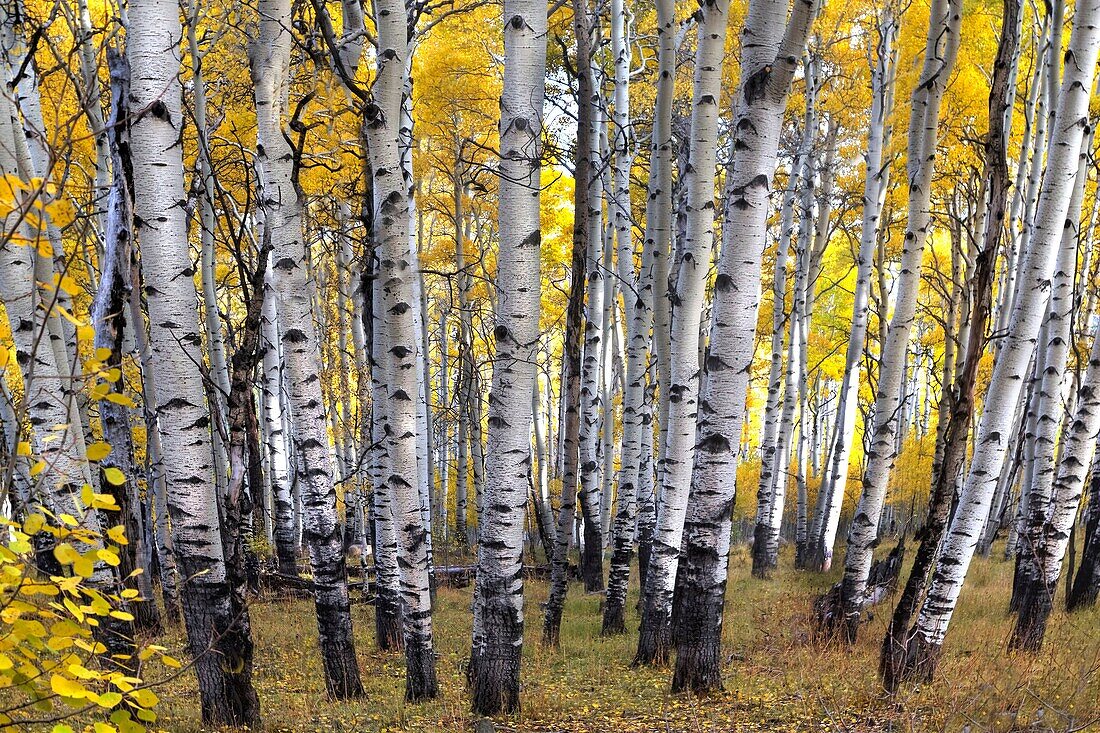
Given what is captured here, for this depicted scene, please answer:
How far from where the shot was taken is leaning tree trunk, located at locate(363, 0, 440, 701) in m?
5.00

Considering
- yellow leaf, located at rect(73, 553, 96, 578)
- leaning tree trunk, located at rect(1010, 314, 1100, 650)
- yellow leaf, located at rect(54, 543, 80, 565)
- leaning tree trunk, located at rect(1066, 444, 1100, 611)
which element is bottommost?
leaning tree trunk, located at rect(1066, 444, 1100, 611)

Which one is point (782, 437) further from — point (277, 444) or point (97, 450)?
point (97, 450)

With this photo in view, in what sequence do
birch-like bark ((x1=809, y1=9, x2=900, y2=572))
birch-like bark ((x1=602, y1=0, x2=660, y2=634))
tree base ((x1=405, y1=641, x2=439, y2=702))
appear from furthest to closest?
birch-like bark ((x1=809, y1=9, x2=900, y2=572)), birch-like bark ((x1=602, y1=0, x2=660, y2=634)), tree base ((x1=405, y1=641, x2=439, y2=702))

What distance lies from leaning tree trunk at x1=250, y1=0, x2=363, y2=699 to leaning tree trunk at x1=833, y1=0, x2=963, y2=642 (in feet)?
15.2

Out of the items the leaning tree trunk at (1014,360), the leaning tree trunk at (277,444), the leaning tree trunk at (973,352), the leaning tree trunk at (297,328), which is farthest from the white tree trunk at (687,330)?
the leaning tree trunk at (277,444)

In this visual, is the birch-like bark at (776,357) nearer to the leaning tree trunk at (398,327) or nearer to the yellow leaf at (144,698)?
the leaning tree trunk at (398,327)

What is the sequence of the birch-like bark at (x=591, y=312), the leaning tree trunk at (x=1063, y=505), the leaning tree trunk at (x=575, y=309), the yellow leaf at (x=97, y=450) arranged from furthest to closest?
the birch-like bark at (x=591, y=312), the leaning tree trunk at (x=575, y=309), the leaning tree trunk at (x=1063, y=505), the yellow leaf at (x=97, y=450)

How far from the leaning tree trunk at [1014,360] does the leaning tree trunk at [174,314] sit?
173 inches

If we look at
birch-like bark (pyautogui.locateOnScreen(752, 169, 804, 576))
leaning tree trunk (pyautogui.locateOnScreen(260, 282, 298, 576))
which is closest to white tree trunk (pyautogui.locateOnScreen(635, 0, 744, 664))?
leaning tree trunk (pyautogui.locateOnScreen(260, 282, 298, 576))

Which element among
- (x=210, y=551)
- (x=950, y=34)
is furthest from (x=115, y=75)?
(x=950, y=34)

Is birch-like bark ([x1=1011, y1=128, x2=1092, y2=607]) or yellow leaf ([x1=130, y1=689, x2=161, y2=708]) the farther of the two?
birch-like bark ([x1=1011, y1=128, x2=1092, y2=607])

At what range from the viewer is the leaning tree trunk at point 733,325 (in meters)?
4.58

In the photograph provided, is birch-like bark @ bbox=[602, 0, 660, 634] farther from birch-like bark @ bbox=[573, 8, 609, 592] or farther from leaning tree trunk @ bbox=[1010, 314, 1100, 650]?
leaning tree trunk @ bbox=[1010, 314, 1100, 650]

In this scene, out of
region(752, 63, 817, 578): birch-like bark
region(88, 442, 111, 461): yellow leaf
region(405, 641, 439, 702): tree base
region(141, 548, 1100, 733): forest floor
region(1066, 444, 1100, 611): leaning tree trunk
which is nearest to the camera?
region(88, 442, 111, 461): yellow leaf
